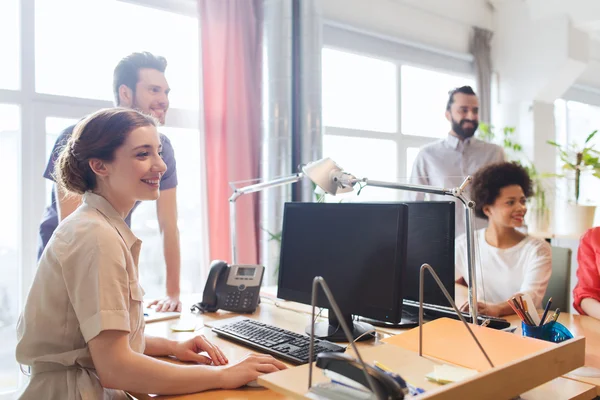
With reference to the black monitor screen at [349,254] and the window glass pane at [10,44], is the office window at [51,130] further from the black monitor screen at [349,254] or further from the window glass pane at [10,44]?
the black monitor screen at [349,254]

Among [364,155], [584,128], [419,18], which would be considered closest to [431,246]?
[364,155]

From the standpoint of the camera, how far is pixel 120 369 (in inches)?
43.7

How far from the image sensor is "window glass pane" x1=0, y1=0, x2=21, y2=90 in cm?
292

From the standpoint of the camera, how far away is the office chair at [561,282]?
224 cm

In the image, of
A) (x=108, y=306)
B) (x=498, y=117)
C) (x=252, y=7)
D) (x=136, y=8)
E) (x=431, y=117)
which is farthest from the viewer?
(x=498, y=117)

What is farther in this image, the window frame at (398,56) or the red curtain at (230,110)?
the window frame at (398,56)

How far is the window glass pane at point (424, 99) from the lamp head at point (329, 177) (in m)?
3.44

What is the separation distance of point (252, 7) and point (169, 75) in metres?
0.74

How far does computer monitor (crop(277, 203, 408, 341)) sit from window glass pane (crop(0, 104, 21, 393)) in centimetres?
198

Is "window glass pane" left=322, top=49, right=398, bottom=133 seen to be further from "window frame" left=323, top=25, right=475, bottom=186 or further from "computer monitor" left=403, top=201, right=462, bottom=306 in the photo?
"computer monitor" left=403, top=201, right=462, bottom=306

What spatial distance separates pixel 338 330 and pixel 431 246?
15.0 inches

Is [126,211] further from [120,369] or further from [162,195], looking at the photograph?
[162,195]

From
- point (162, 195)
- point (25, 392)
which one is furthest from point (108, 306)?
point (162, 195)

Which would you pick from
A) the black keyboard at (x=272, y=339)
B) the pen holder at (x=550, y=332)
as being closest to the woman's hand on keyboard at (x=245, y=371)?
the black keyboard at (x=272, y=339)
